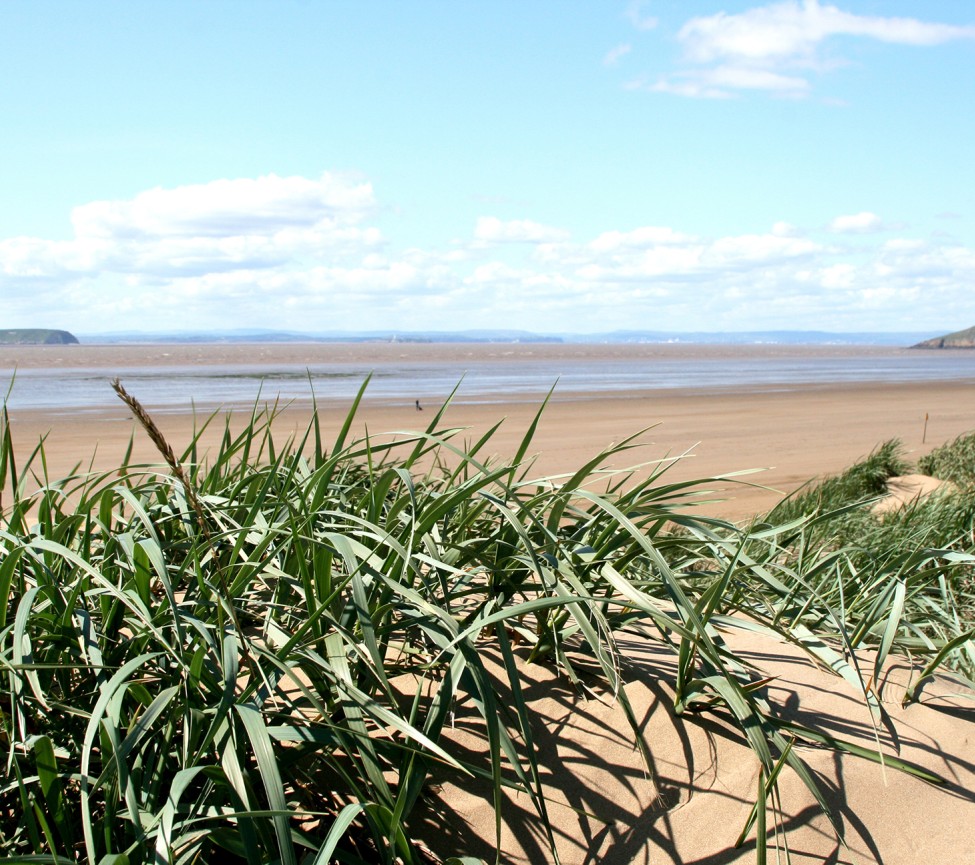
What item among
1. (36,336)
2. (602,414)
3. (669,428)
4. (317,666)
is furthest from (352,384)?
(36,336)

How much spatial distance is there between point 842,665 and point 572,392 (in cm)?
2982

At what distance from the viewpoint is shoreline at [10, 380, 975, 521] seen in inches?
557

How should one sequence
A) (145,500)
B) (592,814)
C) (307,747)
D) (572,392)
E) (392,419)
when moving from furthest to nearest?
(572,392)
(392,419)
(145,500)
(592,814)
(307,747)

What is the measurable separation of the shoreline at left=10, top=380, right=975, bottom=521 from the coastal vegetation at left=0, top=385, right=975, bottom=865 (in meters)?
6.89

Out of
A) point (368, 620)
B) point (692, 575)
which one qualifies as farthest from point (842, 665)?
point (368, 620)

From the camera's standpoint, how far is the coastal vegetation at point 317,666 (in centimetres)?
176

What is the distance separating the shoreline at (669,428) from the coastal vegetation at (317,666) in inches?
271

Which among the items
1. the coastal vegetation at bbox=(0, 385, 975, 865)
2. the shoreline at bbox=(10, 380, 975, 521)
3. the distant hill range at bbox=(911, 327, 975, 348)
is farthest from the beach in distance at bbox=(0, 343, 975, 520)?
the distant hill range at bbox=(911, 327, 975, 348)

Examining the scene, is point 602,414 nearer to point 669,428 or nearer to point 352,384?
point 669,428

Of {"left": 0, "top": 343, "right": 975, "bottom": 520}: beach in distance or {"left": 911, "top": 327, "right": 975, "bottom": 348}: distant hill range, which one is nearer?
{"left": 0, "top": 343, "right": 975, "bottom": 520}: beach in distance

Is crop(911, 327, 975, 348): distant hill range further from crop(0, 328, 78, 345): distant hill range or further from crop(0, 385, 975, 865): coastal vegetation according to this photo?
crop(0, 328, 78, 345): distant hill range

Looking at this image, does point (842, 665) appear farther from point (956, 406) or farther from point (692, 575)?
point (956, 406)

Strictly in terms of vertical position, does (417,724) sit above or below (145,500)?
below

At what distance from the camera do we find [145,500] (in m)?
3.06
